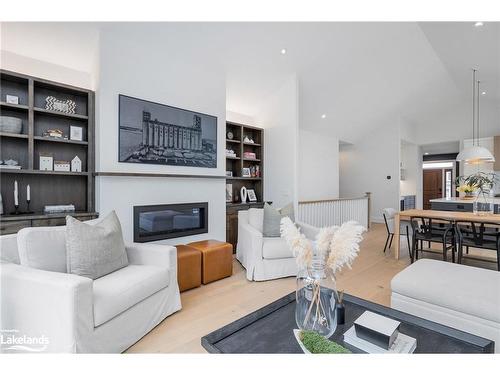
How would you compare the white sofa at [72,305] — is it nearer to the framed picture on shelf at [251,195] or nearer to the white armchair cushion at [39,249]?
the white armchair cushion at [39,249]

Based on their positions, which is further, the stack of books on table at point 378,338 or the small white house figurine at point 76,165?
the small white house figurine at point 76,165

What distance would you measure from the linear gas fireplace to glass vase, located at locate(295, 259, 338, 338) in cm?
240

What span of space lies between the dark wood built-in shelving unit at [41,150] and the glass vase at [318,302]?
2464 millimetres

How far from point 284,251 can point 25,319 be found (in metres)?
2.34

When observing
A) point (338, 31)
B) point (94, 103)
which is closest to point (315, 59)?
point (338, 31)

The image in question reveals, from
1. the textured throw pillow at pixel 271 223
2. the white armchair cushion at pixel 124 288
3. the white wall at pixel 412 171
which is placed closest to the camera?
the white armchair cushion at pixel 124 288

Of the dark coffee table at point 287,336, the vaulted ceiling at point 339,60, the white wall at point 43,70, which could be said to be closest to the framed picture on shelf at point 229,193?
the vaulted ceiling at point 339,60

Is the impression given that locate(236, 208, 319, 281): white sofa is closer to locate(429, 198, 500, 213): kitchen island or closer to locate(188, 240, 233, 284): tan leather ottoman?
locate(188, 240, 233, 284): tan leather ottoman

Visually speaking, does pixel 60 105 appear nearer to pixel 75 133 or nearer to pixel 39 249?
pixel 75 133

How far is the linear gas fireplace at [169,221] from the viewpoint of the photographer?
10.4 ft

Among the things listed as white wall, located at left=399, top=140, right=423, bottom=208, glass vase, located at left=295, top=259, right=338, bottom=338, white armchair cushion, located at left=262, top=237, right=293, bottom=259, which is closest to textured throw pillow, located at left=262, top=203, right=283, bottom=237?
white armchair cushion, located at left=262, top=237, right=293, bottom=259

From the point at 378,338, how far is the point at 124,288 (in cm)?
154

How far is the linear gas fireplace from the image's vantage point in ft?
10.4

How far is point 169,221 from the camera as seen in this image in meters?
3.44
